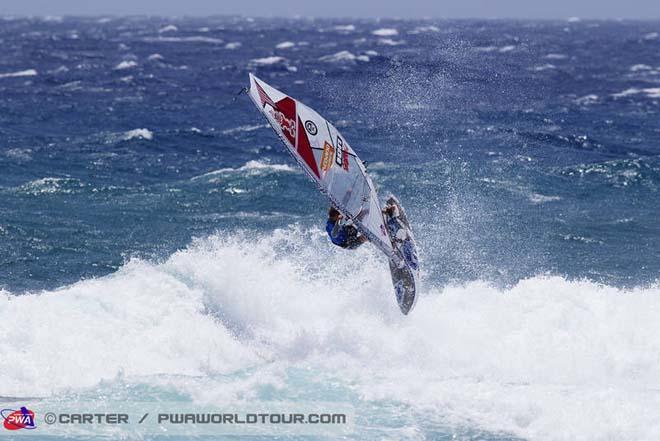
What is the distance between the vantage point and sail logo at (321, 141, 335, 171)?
69.6ft

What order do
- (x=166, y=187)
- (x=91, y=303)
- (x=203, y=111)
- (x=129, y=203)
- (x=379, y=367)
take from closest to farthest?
(x=379, y=367), (x=91, y=303), (x=129, y=203), (x=166, y=187), (x=203, y=111)

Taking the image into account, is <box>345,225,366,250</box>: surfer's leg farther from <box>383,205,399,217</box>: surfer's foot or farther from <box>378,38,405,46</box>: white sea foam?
<box>378,38,405,46</box>: white sea foam

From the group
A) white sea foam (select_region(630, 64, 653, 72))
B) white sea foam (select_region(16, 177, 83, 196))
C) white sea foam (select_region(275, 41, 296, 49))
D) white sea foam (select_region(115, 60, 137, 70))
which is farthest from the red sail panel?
white sea foam (select_region(275, 41, 296, 49))

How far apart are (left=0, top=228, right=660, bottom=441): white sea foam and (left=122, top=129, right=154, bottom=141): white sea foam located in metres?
21.0

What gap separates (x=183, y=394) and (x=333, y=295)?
6.31 m

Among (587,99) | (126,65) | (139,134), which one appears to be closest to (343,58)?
(126,65)

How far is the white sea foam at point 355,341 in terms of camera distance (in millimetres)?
18188

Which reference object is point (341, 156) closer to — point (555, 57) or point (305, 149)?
point (305, 149)

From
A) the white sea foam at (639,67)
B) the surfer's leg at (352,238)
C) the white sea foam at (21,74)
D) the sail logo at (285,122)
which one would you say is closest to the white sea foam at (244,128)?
the surfer's leg at (352,238)

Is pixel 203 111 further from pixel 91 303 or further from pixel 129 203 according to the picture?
pixel 91 303

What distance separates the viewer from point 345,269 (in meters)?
25.4

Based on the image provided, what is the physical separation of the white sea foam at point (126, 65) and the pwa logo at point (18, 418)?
6631 cm

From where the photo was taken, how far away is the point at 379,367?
19.9 m

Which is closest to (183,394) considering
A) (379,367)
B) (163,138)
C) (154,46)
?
(379,367)
